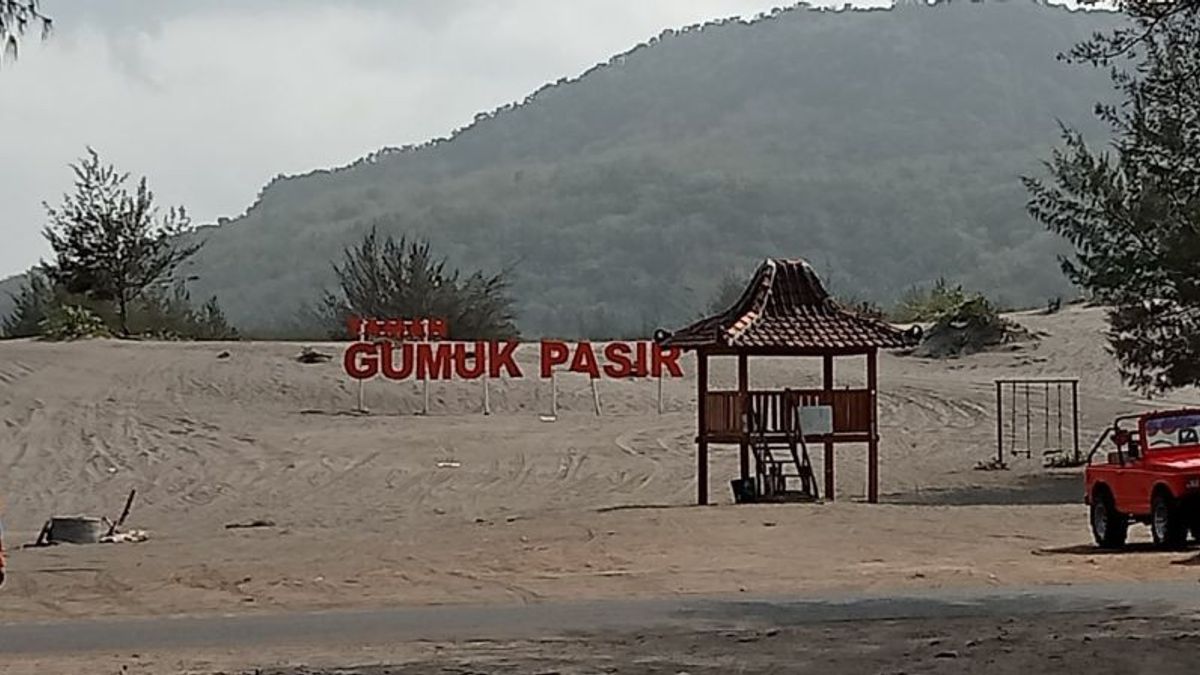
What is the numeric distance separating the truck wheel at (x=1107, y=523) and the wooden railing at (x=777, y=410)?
788 centimetres

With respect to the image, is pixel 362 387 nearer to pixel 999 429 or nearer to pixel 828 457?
pixel 999 429

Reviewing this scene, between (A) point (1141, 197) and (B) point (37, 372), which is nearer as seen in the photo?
(A) point (1141, 197)

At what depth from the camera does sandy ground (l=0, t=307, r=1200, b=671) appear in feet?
→ 68.6

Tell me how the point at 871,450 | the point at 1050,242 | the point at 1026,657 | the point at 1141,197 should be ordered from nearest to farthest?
the point at 1026,657 < the point at 871,450 < the point at 1141,197 < the point at 1050,242

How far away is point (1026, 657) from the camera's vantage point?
1332 centimetres

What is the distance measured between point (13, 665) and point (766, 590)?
7778 millimetres

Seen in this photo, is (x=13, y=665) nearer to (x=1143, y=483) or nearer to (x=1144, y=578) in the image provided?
(x=1144, y=578)

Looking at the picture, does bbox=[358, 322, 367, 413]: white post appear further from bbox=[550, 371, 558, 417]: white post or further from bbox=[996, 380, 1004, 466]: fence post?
bbox=[996, 380, 1004, 466]: fence post

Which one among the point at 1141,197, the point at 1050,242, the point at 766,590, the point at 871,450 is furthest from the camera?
the point at 1050,242

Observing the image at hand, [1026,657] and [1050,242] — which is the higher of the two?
[1050,242]

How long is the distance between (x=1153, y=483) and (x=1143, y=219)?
13.2 m

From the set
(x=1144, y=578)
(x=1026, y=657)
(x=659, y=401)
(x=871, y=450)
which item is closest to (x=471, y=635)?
(x=1026, y=657)

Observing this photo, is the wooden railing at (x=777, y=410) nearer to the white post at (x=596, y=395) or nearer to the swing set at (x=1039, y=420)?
the swing set at (x=1039, y=420)

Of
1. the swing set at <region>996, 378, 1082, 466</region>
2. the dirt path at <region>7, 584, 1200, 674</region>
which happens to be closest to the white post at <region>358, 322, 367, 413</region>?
the swing set at <region>996, 378, 1082, 466</region>
